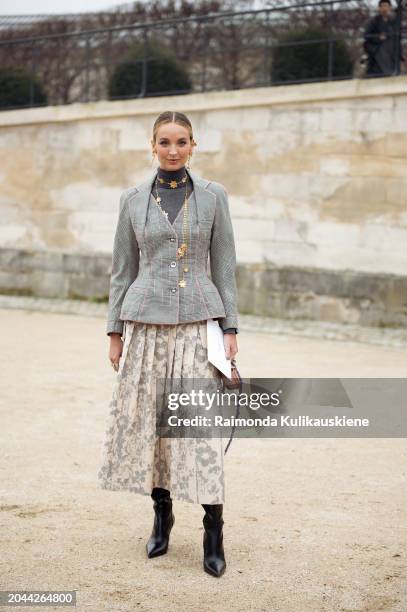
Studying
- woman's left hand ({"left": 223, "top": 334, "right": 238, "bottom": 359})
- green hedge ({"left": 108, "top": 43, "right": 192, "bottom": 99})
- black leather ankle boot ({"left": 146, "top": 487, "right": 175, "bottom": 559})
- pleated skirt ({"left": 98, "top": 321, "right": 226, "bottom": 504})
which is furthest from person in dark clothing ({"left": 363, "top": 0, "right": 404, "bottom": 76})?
black leather ankle boot ({"left": 146, "top": 487, "right": 175, "bottom": 559})

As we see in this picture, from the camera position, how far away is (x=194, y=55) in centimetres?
1395

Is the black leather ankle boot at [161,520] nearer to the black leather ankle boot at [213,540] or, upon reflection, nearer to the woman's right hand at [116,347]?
the black leather ankle boot at [213,540]

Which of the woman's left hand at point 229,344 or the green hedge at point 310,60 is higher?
the green hedge at point 310,60

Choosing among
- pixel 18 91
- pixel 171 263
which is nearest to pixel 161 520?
pixel 171 263

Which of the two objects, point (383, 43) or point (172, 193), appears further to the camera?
point (383, 43)

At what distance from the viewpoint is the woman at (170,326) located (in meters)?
3.88

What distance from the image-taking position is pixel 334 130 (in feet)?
38.1

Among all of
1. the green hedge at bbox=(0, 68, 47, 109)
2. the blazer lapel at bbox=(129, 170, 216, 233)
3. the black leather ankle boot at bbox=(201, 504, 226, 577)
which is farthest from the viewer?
the green hedge at bbox=(0, 68, 47, 109)

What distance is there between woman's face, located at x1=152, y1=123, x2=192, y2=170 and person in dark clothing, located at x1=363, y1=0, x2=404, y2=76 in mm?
8333

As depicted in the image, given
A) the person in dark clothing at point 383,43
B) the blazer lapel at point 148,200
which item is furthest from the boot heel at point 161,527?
the person in dark clothing at point 383,43

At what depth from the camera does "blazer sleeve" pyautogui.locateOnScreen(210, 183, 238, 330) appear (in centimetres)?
399

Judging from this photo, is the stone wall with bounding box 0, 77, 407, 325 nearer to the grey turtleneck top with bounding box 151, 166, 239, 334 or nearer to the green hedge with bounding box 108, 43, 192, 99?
the green hedge with bounding box 108, 43, 192, 99

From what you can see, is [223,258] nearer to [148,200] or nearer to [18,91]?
[148,200]

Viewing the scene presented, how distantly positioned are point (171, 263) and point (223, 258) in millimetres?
232
